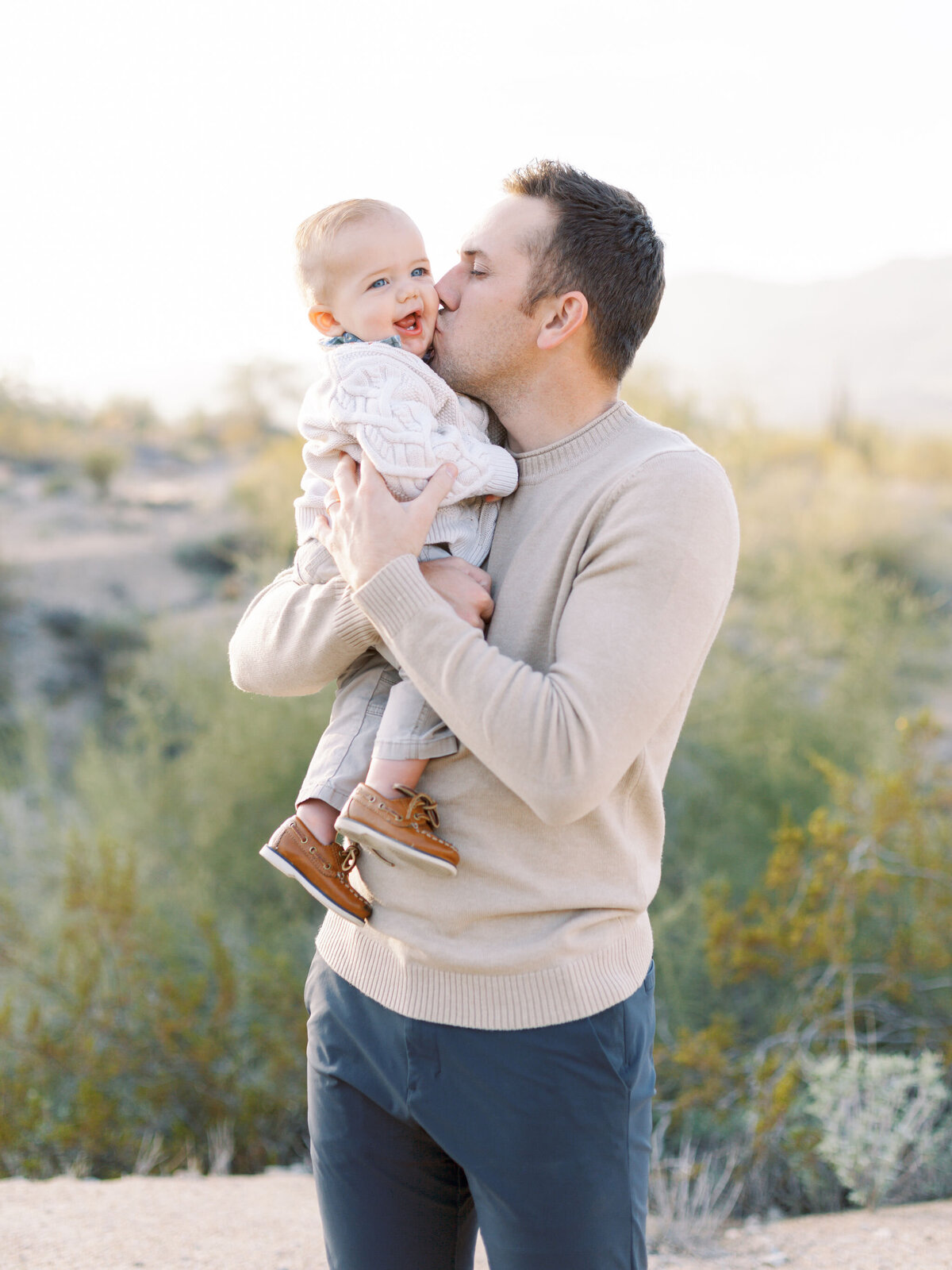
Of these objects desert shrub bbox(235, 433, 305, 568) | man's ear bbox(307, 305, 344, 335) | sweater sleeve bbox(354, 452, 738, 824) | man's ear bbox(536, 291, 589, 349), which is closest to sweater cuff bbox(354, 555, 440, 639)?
sweater sleeve bbox(354, 452, 738, 824)

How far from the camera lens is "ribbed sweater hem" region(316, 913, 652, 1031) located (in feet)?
5.01

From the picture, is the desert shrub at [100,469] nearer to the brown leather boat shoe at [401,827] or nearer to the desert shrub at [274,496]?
the desert shrub at [274,496]

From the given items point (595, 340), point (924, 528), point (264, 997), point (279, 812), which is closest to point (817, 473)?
point (924, 528)

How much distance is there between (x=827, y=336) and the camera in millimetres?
66188

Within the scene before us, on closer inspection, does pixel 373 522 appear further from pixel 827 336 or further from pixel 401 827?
pixel 827 336

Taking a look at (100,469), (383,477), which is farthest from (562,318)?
(100,469)

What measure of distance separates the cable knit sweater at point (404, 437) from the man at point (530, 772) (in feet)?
0.18

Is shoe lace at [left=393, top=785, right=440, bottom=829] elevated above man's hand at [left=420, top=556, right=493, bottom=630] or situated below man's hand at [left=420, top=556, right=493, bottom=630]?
below

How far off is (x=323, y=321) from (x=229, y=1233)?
274cm

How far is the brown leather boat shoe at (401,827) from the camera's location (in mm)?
1531

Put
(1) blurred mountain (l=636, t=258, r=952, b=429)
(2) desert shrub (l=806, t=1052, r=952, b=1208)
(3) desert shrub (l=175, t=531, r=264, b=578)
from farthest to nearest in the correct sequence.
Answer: (1) blurred mountain (l=636, t=258, r=952, b=429) < (3) desert shrub (l=175, t=531, r=264, b=578) < (2) desert shrub (l=806, t=1052, r=952, b=1208)

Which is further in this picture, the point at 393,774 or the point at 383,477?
the point at 383,477

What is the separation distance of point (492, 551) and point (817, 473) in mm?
14335

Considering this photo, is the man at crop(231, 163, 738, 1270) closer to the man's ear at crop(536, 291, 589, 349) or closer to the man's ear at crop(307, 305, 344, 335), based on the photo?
the man's ear at crop(536, 291, 589, 349)
